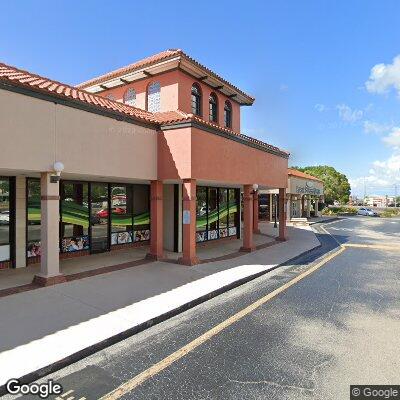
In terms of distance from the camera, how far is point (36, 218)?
430 inches

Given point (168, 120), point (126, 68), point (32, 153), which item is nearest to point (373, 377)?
point (32, 153)

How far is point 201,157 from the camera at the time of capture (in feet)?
36.6

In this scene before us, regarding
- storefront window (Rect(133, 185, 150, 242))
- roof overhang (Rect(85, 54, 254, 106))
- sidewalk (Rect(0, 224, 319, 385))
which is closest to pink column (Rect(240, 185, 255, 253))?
sidewalk (Rect(0, 224, 319, 385))

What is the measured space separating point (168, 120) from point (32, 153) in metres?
4.89

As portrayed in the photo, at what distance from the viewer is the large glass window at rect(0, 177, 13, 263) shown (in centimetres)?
1009

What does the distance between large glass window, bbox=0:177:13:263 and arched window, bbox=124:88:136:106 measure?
7.51 meters

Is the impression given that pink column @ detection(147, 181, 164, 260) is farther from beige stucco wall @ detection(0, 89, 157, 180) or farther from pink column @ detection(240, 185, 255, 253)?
pink column @ detection(240, 185, 255, 253)

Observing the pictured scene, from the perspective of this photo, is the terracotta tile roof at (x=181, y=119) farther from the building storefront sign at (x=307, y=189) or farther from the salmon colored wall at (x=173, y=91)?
the building storefront sign at (x=307, y=189)

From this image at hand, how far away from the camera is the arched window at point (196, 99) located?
15211mm

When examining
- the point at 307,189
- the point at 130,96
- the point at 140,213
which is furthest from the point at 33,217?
the point at 307,189

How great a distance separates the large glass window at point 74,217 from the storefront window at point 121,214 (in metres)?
1.30

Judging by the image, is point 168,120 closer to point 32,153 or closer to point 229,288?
point 32,153

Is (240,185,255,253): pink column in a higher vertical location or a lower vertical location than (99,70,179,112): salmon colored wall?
lower

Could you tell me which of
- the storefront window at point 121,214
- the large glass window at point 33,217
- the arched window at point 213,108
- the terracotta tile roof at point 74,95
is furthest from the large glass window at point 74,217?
the arched window at point 213,108
